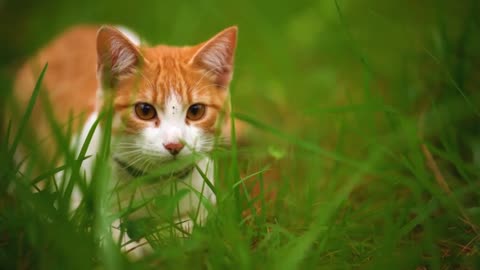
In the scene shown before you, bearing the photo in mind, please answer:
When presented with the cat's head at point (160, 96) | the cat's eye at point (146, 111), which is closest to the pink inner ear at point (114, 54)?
the cat's head at point (160, 96)

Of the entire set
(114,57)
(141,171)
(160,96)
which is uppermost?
(114,57)

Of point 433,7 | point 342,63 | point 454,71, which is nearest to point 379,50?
point 342,63

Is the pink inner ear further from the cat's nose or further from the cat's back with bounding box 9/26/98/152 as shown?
the cat's back with bounding box 9/26/98/152

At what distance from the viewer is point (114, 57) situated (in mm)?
1747

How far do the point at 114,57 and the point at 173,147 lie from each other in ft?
1.52

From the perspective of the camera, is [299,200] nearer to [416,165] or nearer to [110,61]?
[416,165]

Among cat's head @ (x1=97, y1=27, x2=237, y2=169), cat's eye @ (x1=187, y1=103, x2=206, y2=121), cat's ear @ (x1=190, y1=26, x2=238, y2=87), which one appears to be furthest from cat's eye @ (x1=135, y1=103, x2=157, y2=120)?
cat's ear @ (x1=190, y1=26, x2=238, y2=87)

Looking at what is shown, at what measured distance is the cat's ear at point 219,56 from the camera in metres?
1.80

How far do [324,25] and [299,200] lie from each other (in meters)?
2.07

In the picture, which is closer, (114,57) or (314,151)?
(314,151)

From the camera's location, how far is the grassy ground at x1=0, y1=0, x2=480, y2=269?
1403 mm

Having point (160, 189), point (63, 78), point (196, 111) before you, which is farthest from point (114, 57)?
point (63, 78)

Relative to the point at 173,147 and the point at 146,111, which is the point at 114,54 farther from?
the point at 173,147

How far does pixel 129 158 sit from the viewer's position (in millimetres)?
1721
